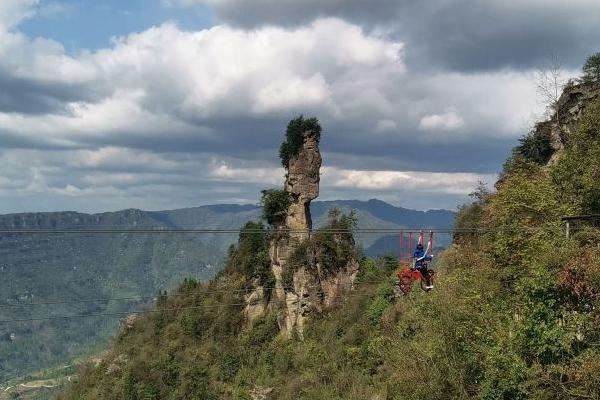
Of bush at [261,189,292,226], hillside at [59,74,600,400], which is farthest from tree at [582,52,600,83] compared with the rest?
bush at [261,189,292,226]

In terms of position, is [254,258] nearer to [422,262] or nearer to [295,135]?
[295,135]

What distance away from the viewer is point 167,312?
273 feet

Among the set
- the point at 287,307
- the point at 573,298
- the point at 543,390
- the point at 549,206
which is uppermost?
the point at 549,206

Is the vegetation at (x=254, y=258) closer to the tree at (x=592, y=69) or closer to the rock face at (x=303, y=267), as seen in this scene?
the rock face at (x=303, y=267)

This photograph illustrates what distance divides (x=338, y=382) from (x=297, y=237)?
1640 centimetres

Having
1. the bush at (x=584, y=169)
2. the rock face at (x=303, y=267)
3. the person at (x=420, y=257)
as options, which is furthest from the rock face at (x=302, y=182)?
the person at (x=420, y=257)

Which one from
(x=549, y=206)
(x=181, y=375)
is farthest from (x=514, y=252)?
(x=181, y=375)

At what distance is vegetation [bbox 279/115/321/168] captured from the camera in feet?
200

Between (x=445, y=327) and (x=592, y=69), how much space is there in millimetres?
29340

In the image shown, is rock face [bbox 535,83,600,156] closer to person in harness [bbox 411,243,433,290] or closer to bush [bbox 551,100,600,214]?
bush [bbox 551,100,600,214]

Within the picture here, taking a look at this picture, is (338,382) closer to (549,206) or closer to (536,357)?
(549,206)

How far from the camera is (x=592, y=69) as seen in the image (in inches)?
1906

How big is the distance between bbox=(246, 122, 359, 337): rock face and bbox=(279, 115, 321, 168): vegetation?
39 centimetres

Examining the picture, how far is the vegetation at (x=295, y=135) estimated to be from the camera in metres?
60.9
